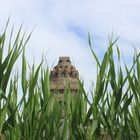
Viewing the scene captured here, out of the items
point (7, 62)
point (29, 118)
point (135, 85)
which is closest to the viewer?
point (7, 62)

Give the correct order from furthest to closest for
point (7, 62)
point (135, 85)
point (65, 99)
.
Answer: point (65, 99)
point (135, 85)
point (7, 62)

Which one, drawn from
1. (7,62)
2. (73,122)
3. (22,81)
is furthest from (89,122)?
(7,62)

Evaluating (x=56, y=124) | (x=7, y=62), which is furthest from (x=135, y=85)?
(x=7, y=62)

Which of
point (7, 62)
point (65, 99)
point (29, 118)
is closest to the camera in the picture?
point (7, 62)

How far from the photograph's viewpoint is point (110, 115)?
293cm

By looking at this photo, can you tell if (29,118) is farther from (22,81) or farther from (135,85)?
(135,85)

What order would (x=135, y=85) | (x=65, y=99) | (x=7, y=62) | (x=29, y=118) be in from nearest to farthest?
(x=7, y=62), (x=29, y=118), (x=135, y=85), (x=65, y=99)

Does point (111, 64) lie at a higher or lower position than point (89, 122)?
higher

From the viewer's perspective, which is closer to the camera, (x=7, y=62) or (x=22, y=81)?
(x=7, y=62)

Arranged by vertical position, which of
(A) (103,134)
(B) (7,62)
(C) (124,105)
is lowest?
(A) (103,134)

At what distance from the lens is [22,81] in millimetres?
2729

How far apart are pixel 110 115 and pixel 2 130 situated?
84 cm

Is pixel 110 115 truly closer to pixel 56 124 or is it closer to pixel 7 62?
pixel 56 124

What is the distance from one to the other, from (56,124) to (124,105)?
19.6 inches
